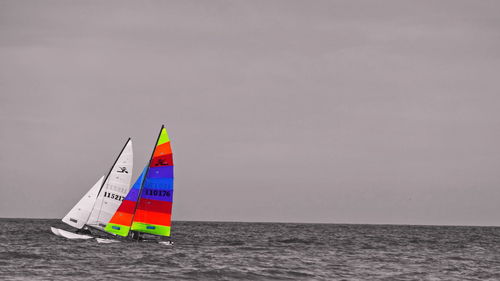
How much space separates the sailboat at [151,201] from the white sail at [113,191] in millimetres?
1495

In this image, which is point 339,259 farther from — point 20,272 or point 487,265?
point 20,272

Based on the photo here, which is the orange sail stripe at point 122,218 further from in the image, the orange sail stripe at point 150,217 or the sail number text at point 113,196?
the sail number text at point 113,196

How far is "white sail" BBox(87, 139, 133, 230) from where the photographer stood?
175 feet

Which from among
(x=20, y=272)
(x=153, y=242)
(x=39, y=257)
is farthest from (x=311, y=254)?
(x=20, y=272)

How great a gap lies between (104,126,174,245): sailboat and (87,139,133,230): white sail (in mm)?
1495

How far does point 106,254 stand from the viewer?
44.8m

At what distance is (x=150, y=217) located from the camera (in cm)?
5134

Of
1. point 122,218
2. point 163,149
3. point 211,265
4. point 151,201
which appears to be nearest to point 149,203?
point 151,201

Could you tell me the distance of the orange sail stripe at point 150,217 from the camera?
51.2 meters

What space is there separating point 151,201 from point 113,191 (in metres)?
4.17

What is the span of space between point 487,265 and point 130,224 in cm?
2473

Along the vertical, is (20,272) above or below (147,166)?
below

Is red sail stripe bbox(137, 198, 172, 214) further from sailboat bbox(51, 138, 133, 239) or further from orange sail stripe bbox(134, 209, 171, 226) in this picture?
sailboat bbox(51, 138, 133, 239)

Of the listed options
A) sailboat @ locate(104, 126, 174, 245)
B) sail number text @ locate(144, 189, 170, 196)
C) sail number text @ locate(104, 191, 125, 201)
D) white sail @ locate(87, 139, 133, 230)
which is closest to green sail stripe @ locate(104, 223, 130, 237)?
sailboat @ locate(104, 126, 174, 245)
